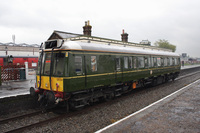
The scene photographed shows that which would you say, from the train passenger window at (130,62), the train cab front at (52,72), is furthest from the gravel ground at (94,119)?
the train passenger window at (130,62)

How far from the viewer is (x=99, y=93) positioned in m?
9.05

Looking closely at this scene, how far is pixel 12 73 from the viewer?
48.6 ft

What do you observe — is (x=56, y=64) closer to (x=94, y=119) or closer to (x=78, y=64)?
(x=78, y=64)

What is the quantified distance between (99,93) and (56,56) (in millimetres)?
3114

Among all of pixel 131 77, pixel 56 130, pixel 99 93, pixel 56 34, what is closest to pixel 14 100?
pixel 56 130

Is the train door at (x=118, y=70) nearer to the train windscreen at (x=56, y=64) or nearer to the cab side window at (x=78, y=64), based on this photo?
the cab side window at (x=78, y=64)

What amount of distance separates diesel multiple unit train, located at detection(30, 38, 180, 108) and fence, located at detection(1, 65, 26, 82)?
698cm

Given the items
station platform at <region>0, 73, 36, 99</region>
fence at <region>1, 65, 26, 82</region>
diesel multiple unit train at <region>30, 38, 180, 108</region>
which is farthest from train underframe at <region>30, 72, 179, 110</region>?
fence at <region>1, 65, 26, 82</region>

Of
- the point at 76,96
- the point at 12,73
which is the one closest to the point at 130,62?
the point at 76,96

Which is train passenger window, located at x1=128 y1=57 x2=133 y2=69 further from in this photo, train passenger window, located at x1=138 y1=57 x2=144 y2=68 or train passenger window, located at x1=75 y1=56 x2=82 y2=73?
train passenger window, located at x1=75 y1=56 x2=82 y2=73

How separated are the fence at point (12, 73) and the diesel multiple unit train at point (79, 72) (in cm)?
698

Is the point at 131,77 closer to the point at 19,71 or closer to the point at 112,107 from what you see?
the point at 112,107

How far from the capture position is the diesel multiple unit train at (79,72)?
7320 mm

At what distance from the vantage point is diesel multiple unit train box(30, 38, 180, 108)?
7.32 metres
